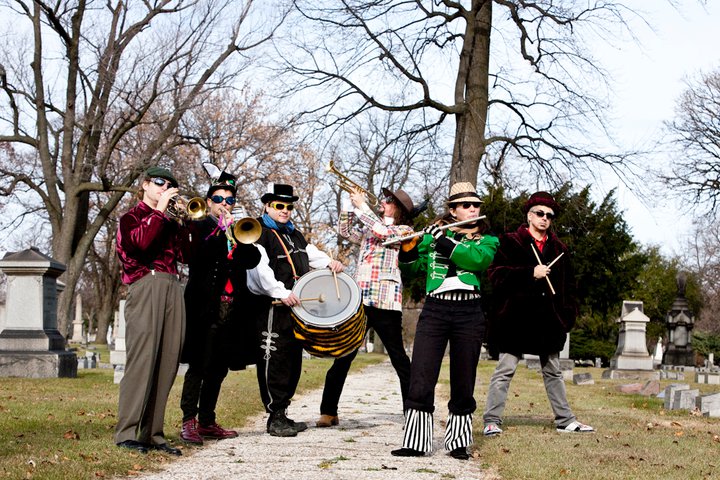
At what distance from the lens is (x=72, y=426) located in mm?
7766

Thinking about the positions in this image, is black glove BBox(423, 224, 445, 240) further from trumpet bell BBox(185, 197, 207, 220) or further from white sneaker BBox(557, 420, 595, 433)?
white sneaker BBox(557, 420, 595, 433)

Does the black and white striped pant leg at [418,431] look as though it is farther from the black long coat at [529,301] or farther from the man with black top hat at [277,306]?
A: the black long coat at [529,301]

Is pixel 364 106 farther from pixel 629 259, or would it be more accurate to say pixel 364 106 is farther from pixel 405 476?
pixel 629 259

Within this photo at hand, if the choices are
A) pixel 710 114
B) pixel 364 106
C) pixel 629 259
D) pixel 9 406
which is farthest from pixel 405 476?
pixel 629 259

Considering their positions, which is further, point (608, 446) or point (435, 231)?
point (608, 446)

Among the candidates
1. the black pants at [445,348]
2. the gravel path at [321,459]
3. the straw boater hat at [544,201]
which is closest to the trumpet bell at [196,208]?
the gravel path at [321,459]

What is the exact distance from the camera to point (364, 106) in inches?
719

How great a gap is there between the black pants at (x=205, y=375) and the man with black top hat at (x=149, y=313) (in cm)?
73

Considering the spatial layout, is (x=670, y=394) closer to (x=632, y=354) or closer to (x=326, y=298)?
(x=326, y=298)

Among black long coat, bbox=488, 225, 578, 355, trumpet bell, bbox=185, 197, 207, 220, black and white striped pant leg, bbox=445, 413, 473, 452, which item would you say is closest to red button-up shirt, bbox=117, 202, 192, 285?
trumpet bell, bbox=185, 197, 207, 220

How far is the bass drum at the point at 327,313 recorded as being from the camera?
743cm

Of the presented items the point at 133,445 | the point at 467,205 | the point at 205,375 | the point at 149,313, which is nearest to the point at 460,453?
the point at 467,205

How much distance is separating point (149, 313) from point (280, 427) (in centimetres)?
187

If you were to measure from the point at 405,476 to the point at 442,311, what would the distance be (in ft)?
4.68
